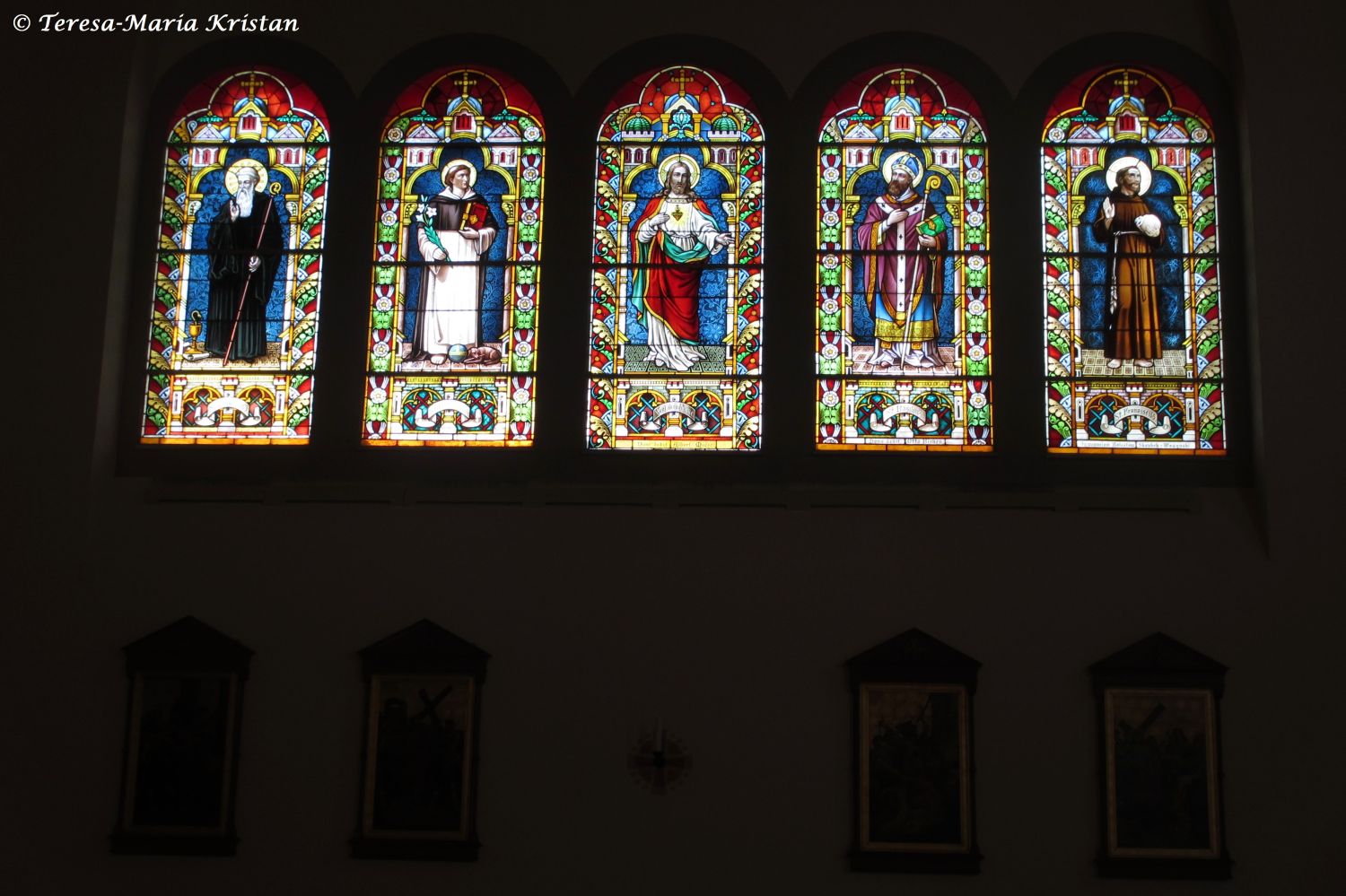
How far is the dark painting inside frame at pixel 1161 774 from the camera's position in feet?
28.5

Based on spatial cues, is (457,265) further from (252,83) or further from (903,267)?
(903,267)

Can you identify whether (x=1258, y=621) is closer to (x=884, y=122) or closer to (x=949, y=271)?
(x=949, y=271)

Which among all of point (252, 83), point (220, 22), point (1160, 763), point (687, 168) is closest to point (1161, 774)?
point (1160, 763)

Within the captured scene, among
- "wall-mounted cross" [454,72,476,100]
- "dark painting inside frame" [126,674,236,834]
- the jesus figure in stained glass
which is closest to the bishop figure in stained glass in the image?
the jesus figure in stained glass

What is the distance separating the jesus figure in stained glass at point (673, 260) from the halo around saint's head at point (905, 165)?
3.46ft

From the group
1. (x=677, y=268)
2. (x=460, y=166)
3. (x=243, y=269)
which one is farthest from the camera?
(x=460, y=166)

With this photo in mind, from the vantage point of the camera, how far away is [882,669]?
8.95 m

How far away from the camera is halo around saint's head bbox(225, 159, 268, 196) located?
10062mm

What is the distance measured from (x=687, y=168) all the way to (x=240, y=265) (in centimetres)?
284

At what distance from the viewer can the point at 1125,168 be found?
32.4 ft

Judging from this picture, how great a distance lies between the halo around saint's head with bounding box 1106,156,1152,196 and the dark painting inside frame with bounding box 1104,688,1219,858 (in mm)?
3110

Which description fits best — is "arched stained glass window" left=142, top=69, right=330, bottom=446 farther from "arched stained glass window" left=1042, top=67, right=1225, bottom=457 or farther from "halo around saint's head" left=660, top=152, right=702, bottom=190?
"arched stained glass window" left=1042, top=67, right=1225, bottom=457

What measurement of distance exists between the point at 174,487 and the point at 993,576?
482cm

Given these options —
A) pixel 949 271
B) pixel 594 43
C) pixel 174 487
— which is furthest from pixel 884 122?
pixel 174 487
